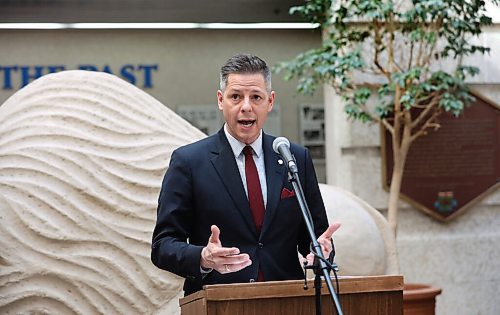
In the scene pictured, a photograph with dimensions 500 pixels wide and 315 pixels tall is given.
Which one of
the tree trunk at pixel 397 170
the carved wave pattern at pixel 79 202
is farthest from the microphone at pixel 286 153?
the tree trunk at pixel 397 170

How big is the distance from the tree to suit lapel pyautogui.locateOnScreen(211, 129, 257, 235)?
458 centimetres

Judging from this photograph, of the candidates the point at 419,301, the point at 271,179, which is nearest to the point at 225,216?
the point at 271,179

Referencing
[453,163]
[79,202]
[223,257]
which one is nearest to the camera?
[223,257]

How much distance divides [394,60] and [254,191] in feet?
18.9

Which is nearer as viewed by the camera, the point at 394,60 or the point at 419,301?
the point at 419,301

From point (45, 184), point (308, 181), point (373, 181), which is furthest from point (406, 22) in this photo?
point (308, 181)

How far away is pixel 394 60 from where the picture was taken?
8562 mm

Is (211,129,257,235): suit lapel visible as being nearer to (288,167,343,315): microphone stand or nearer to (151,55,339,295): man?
(151,55,339,295): man

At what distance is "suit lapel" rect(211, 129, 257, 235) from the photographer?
117 inches

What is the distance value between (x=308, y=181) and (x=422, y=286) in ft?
15.7

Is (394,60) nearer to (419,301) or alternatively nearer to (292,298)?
(419,301)

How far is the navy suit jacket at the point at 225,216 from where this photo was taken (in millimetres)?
2965

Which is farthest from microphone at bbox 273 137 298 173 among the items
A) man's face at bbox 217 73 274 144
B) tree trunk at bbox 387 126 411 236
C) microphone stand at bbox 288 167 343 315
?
tree trunk at bbox 387 126 411 236

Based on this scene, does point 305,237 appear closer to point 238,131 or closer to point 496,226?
point 238,131
